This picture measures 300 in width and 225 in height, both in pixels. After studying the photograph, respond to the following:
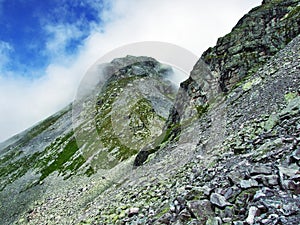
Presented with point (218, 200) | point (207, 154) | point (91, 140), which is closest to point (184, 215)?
point (218, 200)

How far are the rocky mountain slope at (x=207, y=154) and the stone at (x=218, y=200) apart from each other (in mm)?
38

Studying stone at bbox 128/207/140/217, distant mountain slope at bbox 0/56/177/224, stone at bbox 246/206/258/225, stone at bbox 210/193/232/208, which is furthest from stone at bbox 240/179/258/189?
distant mountain slope at bbox 0/56/177/224

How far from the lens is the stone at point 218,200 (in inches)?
442

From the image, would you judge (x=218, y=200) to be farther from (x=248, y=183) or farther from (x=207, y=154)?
(x=207, y=154)

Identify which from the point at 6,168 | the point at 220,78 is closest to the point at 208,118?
the point at 220,78

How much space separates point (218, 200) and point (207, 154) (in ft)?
38.5

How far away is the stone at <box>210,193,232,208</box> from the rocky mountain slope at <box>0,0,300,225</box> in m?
Answer: 0.04

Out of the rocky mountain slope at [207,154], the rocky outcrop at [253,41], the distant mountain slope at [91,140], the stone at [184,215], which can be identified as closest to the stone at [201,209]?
the rocky mountain slope at [207,154]

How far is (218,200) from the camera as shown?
37.8 ft

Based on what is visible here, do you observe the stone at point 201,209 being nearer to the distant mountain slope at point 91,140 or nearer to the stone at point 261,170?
the stone at point 261,170

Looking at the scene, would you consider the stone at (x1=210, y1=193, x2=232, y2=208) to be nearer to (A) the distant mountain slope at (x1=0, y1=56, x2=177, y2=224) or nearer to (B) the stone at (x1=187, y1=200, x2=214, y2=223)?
(B) the stone at (x1=187, y1=200, x2=214, y2=223)

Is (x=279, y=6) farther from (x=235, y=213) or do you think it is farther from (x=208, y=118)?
(x=235, y=213)

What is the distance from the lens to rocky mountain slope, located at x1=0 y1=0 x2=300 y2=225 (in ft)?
37.9

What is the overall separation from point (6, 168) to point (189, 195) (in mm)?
159972
